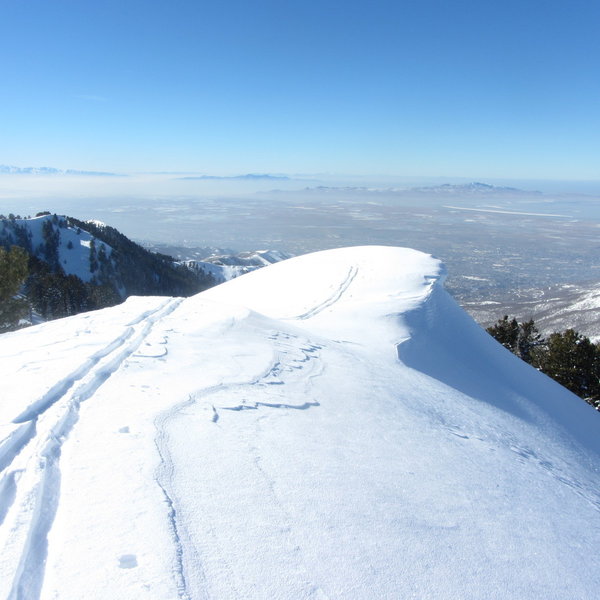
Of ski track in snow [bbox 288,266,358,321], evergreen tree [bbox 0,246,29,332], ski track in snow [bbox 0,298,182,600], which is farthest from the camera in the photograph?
evergreen tree [bbox 0,246,29,332]

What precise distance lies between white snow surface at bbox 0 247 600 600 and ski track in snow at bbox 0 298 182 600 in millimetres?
19

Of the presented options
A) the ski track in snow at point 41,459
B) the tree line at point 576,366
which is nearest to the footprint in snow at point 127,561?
the ski track in snow at point 41,459

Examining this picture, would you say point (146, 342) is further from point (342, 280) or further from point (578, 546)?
point (342, 280)

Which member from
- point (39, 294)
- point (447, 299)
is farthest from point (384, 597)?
point (39, 294)

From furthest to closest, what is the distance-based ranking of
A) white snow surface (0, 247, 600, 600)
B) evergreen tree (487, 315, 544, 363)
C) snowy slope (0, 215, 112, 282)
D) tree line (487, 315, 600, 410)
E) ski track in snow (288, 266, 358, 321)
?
snowy slope (0, 215, 112, 282) < evergreen tree (487, 315, 544, 363) < tree line (487, 315, 600, 410) < ski track in snow (288, 266, 358, 321) < white snow surface (0, 247, 600, 600)

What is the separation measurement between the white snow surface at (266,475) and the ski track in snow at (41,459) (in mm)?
19

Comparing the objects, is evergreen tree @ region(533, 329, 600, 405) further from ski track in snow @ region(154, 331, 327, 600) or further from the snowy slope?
the snowy slope

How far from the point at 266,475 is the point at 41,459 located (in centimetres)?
245

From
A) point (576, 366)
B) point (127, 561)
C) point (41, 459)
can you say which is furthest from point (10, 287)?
point (576, 366)

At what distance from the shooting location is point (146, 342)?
8.39 meters

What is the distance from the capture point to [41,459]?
4.15 m

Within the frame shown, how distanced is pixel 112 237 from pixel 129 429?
142289 mm

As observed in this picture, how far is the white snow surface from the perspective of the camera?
3121 mm

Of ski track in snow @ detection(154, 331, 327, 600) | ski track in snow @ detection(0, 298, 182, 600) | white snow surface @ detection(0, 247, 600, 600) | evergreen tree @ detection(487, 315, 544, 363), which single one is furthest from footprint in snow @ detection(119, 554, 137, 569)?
evergreen tree @ detection(487, 315, 544, 363)
